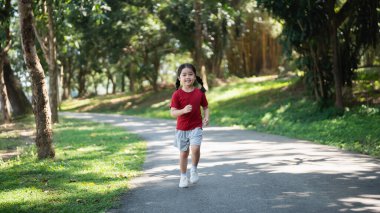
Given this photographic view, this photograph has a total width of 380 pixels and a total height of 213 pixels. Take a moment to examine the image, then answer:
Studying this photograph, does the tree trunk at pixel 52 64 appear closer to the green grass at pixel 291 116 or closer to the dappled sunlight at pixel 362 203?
the green grass at pixel 291 116

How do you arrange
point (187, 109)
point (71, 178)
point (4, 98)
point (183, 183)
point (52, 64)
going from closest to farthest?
point (187, 109) < point (183, 183) < point (71, 178) < point (52, 64) < point (4, 98)

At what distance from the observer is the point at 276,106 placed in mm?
19516

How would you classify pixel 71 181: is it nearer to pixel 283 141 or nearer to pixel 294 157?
pixel 294 157

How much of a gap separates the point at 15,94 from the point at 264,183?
2187cm

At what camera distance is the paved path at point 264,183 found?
17.9 ft

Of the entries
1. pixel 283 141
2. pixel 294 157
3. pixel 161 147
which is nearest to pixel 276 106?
pixel 283 141

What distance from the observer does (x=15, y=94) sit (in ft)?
83.6

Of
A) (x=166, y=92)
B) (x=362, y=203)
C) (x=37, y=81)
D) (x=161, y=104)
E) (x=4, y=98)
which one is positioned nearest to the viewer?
(x=362, y=203)

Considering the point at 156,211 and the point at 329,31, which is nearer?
the point at 156,211

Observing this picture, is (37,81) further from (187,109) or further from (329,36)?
(329,36)

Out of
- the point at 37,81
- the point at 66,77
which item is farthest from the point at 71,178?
the point at 66,77

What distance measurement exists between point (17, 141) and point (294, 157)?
30.2 feet

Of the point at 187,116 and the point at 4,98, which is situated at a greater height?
the point at 4,98

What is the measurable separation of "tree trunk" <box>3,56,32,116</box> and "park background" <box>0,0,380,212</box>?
60 mm
